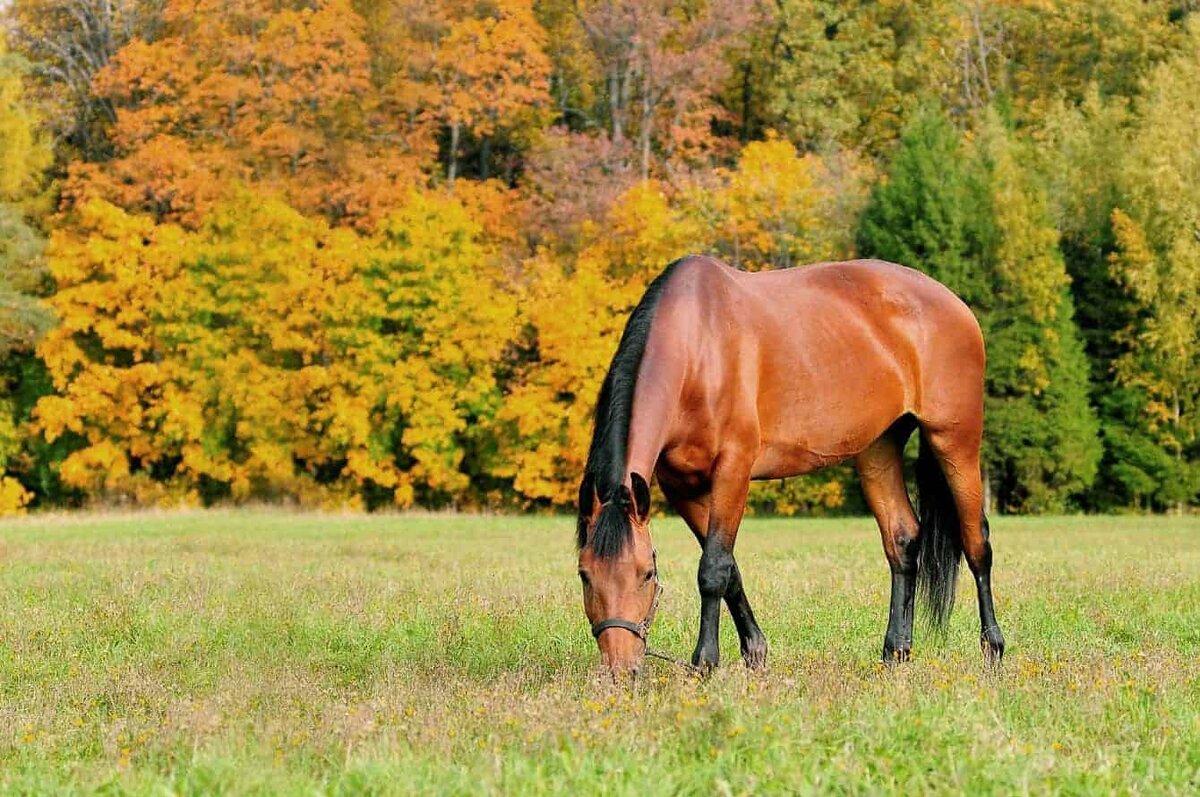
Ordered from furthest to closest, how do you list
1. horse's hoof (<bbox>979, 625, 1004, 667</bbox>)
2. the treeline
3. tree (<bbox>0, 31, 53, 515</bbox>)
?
tree (<bbox>0, 31, 53, 515</bbox>) < the treeline < horse's hoof (<bbox>979, 625, 1004, 667</bbox>)

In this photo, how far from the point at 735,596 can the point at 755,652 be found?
384 mm

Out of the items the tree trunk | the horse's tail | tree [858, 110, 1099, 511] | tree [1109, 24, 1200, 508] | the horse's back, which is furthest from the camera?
the tree trunk

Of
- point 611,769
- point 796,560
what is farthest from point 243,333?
point 611,769

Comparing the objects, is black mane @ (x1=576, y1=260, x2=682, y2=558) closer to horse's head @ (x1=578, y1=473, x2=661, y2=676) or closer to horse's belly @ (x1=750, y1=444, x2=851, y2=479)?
horse's head @ (x1=578, y1=473, x2=661, y2=676)

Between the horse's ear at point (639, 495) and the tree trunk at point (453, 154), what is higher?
the tree trunk at point (453, 154)

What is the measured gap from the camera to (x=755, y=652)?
9.12 metres

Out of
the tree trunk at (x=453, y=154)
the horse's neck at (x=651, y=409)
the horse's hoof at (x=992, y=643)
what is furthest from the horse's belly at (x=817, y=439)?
the tree trunk at (x=453, y=154)

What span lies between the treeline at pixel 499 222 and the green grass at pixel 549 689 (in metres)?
24.6

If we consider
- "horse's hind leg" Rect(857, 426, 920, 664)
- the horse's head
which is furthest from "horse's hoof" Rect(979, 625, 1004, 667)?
the horse's head

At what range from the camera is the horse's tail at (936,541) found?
10148 millimetres

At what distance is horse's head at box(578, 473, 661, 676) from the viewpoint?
7.44m

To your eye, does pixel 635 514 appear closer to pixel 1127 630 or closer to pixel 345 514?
pixel 1127 630

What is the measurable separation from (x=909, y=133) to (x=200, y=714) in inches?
1513

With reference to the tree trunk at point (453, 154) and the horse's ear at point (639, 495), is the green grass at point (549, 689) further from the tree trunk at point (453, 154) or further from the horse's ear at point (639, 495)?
the tree trunk at point (453, 154)
